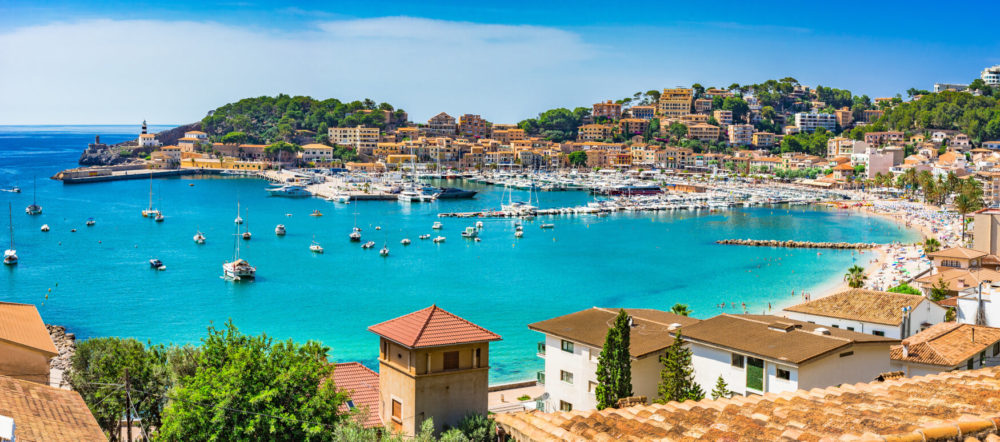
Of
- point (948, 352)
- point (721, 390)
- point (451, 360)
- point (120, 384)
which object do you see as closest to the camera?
point (451, 360)

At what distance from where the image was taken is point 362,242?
49.2 m

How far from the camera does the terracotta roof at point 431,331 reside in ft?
30.7

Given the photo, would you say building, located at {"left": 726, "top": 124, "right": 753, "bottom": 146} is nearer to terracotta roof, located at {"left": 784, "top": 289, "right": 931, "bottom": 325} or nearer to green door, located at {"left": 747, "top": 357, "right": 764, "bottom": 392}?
terracotta roof, located at {"left": 784, "top": 289, "right": 931, "bottom": 325}

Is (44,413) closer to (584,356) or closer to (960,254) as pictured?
(584,356)

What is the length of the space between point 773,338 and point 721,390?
135cm

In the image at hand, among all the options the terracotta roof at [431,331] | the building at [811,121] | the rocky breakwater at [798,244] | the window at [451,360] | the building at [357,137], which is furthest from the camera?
the building at [811,121]

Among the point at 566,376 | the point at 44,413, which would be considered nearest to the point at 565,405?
the point at 566,376

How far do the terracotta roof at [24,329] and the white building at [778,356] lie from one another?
9.46 metres

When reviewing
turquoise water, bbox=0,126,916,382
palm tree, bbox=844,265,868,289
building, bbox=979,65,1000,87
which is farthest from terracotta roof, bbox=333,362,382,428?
building, bbox=979,65,1000,87

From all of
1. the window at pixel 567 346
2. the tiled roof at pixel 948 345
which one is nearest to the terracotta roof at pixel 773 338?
the tiled roof at pixel 948 345

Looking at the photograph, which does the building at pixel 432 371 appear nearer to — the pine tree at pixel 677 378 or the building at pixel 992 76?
the pine tree at pixel 677 378

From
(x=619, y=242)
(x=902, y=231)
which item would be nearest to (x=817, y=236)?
(x=902, y=231)

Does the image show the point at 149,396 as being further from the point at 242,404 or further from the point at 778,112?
the point at 778,112

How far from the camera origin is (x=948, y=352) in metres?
13.4
